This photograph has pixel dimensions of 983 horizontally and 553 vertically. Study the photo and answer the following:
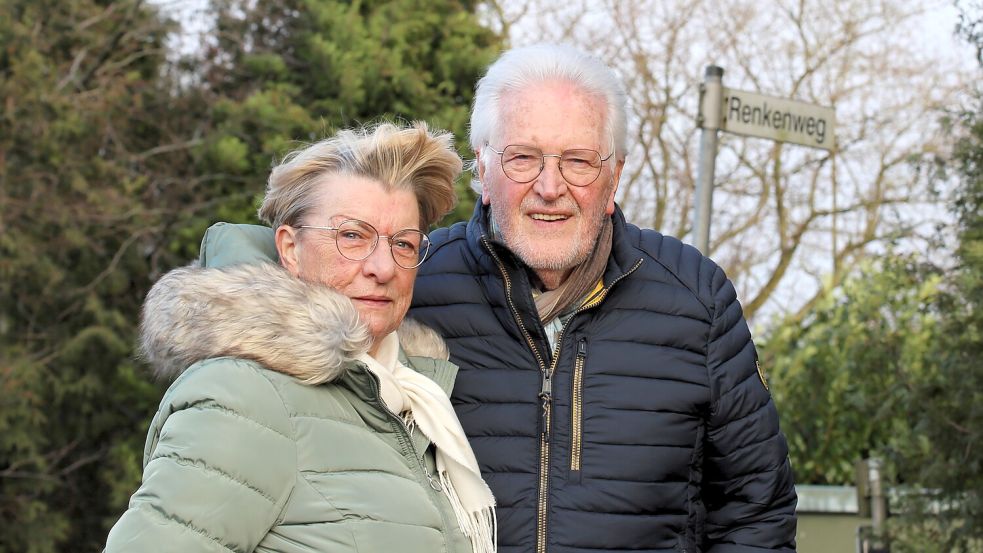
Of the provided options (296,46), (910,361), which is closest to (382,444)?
(910,361)

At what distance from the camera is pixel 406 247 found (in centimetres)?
259

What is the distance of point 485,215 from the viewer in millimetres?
3033

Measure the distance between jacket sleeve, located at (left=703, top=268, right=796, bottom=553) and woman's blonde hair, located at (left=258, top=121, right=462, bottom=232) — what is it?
2.61 ft

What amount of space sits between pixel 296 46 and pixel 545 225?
26.9ft

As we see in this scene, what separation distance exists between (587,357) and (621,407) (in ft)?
0.43

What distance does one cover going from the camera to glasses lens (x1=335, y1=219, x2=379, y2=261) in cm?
251

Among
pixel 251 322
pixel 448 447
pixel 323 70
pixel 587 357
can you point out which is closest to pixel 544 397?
pixel 587 357

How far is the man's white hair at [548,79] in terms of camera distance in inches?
114

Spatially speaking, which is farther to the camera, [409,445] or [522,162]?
[522,162]

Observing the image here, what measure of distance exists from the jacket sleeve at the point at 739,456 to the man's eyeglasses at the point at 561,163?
0.44 metres

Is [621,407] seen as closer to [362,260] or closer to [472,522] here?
[472,522]

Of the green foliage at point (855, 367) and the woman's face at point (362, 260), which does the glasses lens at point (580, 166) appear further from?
the green foliage at point (855, 367)

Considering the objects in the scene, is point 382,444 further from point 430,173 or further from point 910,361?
point 910,361

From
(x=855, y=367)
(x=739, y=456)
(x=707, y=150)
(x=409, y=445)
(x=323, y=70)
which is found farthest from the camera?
(x=323, y=70)
